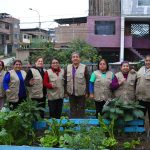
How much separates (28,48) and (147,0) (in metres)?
A: 9.68

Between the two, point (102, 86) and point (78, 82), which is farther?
point (78, 82)

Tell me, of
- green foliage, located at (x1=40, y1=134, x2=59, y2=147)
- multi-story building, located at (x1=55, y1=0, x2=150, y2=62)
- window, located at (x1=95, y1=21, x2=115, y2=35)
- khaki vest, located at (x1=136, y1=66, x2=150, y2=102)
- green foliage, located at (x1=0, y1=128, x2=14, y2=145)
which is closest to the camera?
green foliage, located at (x1=0, y1=128, x2=14, y2=145)

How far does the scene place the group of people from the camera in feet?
19.9

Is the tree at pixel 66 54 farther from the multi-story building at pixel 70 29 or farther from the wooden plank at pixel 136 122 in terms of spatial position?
the wooden plank at pixel 136 122

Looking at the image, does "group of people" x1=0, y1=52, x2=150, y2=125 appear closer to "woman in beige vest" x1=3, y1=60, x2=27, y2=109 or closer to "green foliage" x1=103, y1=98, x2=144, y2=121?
"woman in beige vest" x1=3, y1=60, x2=27, y2=109

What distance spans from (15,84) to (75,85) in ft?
3.82

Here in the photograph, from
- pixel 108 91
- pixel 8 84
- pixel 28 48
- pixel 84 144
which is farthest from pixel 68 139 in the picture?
pixel 28 48

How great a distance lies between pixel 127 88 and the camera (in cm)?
615

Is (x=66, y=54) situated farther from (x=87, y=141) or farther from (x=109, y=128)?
(x=87, y=141)

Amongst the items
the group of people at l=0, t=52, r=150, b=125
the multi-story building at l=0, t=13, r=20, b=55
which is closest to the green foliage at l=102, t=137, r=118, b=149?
the group of people at l=0, t=52, r=150, b=125

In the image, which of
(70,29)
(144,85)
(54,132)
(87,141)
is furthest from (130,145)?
(70,29)

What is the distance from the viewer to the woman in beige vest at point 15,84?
6.64 metres

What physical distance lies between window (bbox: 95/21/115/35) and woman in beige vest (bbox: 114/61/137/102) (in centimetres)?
2116

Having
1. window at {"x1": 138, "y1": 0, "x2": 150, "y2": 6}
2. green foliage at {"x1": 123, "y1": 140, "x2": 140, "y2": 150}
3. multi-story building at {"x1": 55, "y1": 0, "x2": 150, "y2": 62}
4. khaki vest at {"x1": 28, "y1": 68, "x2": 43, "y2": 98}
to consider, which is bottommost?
green foliage at {"x1": 123, "y1": 140, "x2": 140, "y2": 150}
